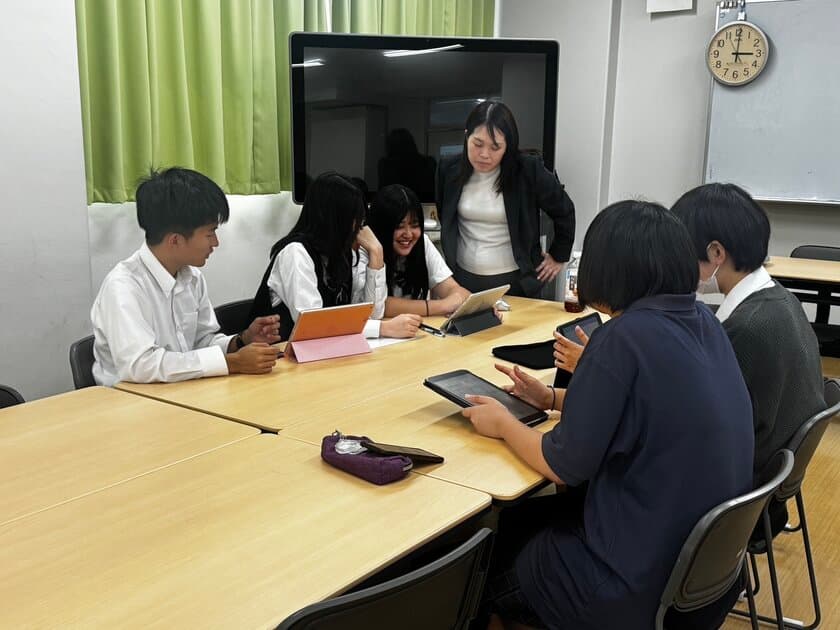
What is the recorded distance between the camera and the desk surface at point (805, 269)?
12.6ft

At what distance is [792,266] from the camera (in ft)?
13.8

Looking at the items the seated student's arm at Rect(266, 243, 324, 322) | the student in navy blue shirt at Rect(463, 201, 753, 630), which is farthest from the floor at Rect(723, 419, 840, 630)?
the seated student's arm at Rect(266, 243, 324, 322)

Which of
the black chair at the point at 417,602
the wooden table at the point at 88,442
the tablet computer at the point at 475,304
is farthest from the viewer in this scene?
the tablet computer at the point at 475,304

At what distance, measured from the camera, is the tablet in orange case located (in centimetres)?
238

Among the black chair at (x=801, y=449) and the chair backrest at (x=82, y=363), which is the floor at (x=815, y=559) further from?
the chair backrest at (x=82, y=363)

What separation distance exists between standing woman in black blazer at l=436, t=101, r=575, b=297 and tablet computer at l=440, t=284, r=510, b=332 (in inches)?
23.3

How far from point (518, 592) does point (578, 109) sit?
444 centimetres

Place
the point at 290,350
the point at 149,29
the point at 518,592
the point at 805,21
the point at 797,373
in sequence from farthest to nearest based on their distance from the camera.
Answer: the point at 805,21 < the point at 149,29 < the point at 290,350 < the point at 797,373 < the point at 518,592

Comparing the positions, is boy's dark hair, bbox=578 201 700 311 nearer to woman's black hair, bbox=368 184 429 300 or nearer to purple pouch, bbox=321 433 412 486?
purple pouch, bbox=321 433 412 486

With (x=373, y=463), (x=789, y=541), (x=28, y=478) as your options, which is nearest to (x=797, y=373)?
(x=373, y=463)

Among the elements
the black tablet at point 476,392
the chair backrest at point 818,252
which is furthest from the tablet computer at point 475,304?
the chair backrest at point 818,252

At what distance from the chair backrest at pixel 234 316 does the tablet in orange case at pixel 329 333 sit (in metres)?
0.48

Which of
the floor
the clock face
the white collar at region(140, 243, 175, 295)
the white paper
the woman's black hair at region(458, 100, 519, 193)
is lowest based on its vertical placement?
the floor

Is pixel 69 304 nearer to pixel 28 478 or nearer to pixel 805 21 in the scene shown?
pixel 28 478
